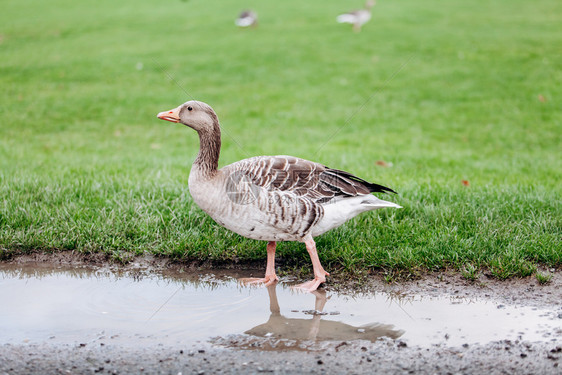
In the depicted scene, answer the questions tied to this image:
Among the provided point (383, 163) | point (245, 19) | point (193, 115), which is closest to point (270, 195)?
point (193, 115)

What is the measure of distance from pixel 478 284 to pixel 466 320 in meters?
0.75

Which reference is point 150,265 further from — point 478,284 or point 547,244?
point 547,244

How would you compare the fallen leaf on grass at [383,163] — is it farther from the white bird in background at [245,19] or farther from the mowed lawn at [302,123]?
the white bird in background at [245,19]

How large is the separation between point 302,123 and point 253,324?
8.64m

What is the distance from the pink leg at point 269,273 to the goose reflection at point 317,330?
619 millimetres

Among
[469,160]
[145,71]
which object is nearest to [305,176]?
[469,160]

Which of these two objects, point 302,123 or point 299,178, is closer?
point 299,178

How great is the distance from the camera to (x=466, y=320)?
4469 mm

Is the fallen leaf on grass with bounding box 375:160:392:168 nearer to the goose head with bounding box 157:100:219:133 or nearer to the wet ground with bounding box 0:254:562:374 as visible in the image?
the wet ground with bounding box 0:254:562:374

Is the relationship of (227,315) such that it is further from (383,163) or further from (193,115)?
(383,163)

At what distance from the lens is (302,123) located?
1273 cm

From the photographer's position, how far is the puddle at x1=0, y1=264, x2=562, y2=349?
4.21 meters

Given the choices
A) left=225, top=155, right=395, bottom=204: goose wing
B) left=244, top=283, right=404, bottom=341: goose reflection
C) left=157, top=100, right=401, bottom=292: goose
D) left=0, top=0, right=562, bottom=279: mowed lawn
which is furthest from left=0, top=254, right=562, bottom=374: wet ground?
left=225, top=155, right=395, bottom=204: goose wing

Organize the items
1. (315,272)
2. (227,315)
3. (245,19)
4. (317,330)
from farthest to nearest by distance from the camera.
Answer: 1. (245,19)
2. (315,272)
3. (227,315)
4. (317,330)
